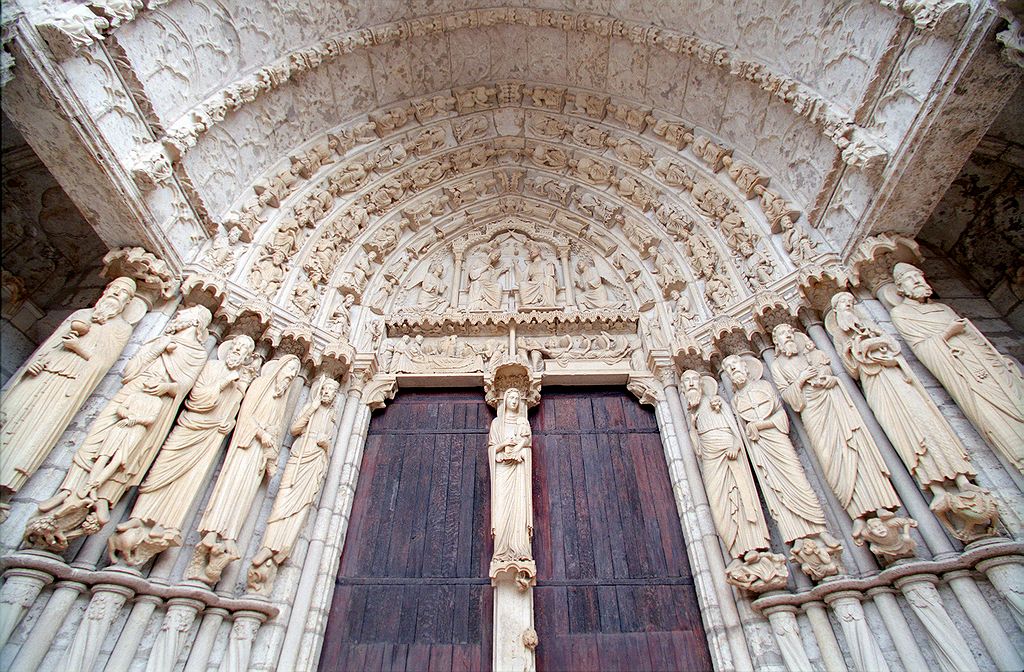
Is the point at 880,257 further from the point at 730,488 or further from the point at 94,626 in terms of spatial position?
the point at 94,626

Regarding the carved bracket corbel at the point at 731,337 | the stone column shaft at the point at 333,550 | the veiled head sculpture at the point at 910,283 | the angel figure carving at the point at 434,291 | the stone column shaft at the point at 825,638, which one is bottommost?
the stone column shaft at the point at 825,638

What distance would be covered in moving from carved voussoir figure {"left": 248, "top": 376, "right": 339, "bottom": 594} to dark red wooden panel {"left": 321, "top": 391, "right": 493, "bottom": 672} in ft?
1.68

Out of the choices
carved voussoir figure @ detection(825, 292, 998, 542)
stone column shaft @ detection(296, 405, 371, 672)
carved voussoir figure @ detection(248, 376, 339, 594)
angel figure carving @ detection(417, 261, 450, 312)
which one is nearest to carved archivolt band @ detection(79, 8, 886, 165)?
carved voussoir figure @ detection(825, 292, 998, 542)

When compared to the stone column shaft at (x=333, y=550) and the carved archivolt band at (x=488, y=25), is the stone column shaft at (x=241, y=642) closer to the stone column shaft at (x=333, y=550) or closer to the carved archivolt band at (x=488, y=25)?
the stone column shaft at (x=333, y=550)

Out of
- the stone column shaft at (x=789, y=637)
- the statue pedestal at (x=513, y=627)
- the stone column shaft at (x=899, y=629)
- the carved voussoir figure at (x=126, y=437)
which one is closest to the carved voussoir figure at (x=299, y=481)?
the carved voussoir figure at (x=126, y=437)

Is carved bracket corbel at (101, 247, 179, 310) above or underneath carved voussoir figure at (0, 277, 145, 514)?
above

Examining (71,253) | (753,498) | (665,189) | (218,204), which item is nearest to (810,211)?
(665,189)

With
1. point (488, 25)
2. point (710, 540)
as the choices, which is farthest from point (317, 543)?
point (488, 25)

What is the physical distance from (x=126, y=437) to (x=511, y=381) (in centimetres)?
284

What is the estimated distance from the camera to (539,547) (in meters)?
4.01

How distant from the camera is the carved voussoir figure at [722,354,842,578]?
3105 mm

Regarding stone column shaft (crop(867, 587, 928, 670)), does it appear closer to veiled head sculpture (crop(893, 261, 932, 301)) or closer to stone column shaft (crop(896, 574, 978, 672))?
stone column shaft (crop(896, 574, 978, 672))

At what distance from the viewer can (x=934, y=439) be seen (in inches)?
115

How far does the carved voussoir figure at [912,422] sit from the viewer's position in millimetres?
2684
